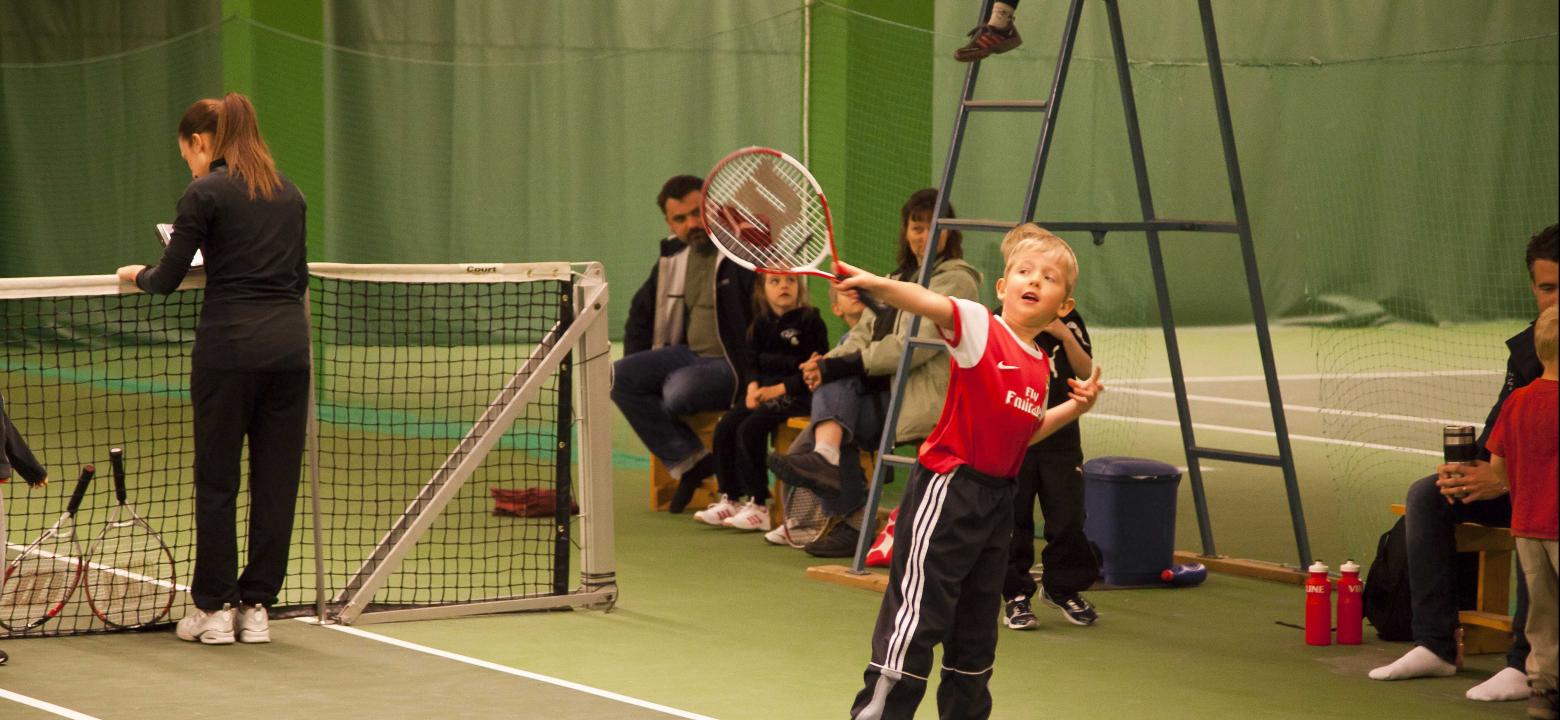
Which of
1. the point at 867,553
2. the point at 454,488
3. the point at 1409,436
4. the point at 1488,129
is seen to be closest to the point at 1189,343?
the point at 1488,129

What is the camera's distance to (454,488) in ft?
21.2

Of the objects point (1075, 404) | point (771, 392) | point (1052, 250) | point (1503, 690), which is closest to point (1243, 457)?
point (1503, 690)

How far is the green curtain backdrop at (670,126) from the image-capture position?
13.7 m

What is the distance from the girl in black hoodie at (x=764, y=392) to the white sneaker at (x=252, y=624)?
2.77 meters

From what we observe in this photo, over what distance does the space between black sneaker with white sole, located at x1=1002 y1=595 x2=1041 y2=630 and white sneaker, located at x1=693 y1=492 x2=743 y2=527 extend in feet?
7.42

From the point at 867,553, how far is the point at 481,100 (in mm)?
8099

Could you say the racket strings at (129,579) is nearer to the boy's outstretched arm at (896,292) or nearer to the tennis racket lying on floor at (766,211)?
the tennis racket lying on floor at (766,211)

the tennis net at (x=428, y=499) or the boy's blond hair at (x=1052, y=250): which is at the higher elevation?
the boy's blond hair at (x=1052, y=250)

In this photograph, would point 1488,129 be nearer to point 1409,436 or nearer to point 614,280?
point 1409,436

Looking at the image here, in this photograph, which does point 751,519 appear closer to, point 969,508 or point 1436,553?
point 1436,553

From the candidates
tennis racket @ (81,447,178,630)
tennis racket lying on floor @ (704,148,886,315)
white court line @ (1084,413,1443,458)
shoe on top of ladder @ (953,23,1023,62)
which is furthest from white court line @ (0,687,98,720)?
white court line @ (1084,413,1443,458)

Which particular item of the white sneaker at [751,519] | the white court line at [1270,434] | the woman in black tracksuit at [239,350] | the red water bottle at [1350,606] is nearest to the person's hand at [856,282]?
the woman in black tracksuit at [239,350]

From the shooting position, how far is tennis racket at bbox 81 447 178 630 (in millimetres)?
6199

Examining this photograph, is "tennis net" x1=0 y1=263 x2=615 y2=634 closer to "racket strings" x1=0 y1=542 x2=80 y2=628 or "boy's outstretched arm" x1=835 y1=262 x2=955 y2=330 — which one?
"racket strings" x1=0 y1=542 x2=80 y2=628
